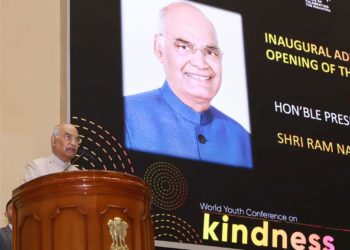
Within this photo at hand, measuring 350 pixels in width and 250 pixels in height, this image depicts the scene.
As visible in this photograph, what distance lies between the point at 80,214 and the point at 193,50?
11.2 feet

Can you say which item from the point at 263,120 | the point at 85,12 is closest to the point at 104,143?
the point at 85,12

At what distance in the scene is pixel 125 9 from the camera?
762 centimetres

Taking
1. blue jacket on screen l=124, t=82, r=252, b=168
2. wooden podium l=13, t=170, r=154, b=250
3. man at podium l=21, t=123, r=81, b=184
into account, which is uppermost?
blue jacket on screen l=124, t=82, r=252, b=168

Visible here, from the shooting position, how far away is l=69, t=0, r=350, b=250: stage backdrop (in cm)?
720

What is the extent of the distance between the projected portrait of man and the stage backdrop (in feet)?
0.24

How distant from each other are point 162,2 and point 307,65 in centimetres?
157

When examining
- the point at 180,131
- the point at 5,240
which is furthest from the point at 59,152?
the point at 180,131

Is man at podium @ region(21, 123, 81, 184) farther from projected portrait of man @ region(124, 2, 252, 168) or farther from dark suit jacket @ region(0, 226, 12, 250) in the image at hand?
projected portrait of man @ region(124, 2, 252, 168)

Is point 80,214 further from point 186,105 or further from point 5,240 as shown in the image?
point 186,105

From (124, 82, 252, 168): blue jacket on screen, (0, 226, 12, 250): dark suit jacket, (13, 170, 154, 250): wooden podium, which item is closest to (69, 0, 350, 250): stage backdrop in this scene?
(124, 82, 252, 168): blue jacket on screen

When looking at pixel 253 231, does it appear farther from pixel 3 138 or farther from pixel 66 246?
pixel 66 246

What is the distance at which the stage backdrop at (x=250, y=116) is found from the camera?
284 inches

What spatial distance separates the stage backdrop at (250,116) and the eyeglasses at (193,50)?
9 centimetres

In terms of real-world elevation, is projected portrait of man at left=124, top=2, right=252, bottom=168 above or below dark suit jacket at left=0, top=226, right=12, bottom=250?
above
